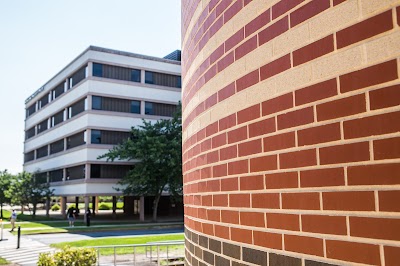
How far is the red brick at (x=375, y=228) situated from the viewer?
146 cm

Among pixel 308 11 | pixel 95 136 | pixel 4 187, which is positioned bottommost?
pixel 4 187

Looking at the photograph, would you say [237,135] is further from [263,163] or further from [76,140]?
[76,140]

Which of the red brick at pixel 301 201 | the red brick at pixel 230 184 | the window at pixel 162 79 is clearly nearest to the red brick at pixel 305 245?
the red brick at pixel 301 201

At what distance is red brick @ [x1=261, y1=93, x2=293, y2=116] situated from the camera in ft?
6.78

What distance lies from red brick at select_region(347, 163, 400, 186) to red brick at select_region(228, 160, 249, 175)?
2.69 feet

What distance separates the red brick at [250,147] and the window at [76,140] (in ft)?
137

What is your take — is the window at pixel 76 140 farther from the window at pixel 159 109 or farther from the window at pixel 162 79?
the window at pixel 162 79

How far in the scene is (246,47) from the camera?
253cm

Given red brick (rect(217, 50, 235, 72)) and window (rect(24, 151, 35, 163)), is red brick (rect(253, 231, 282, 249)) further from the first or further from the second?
window (rect(24, 151, 35, 163))

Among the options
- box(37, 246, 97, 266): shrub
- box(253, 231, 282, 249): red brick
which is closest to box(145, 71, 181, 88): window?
box(37, 246, 97, 266): shrub

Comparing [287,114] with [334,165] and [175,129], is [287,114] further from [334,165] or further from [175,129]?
[175,129]

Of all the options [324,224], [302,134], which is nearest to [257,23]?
[302,134]

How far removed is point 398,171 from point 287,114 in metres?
0.69

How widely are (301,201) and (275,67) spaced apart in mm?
738
